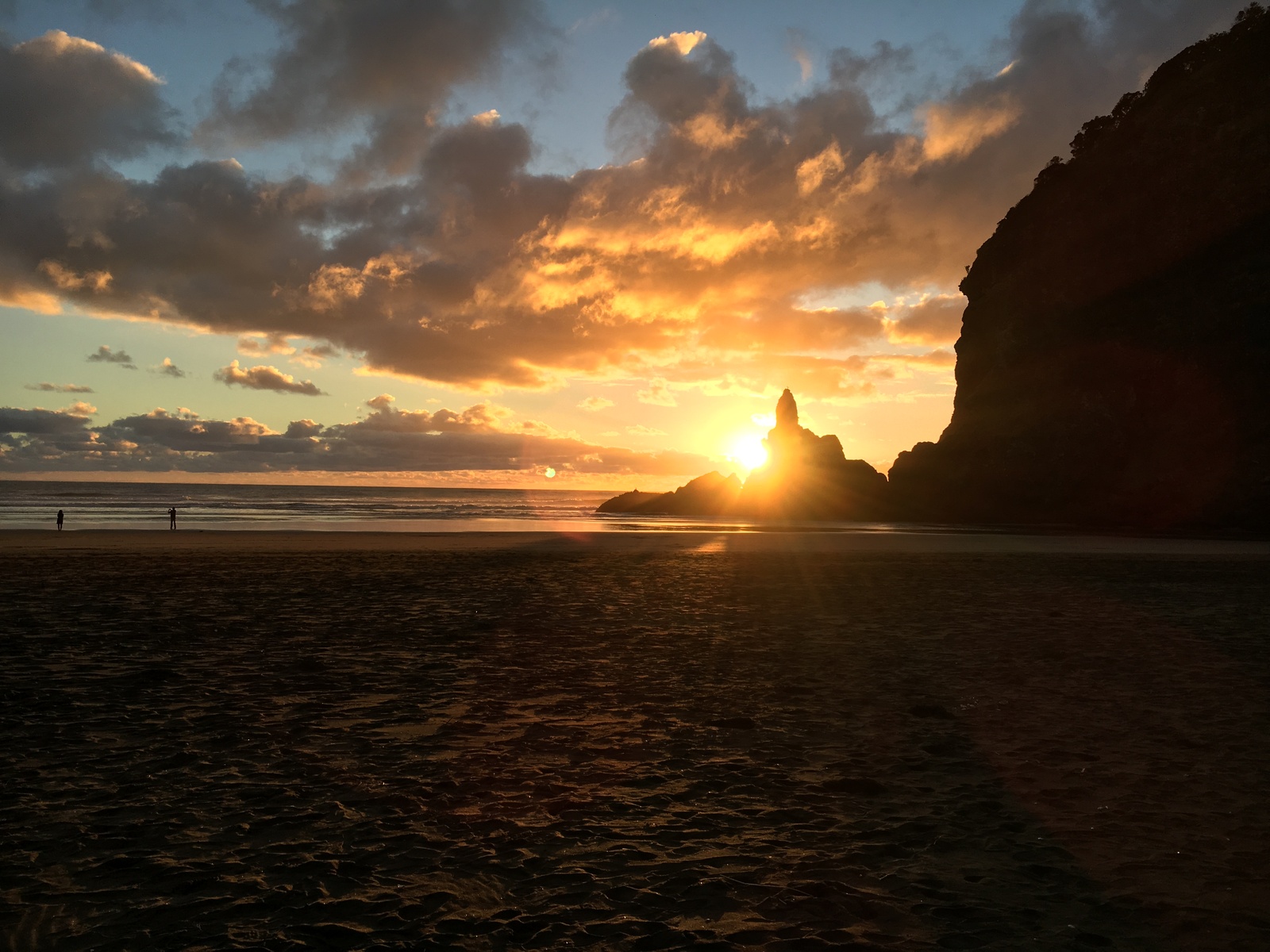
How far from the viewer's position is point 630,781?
6559mm

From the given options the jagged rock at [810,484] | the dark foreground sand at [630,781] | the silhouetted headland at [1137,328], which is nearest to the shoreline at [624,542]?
the silhouetted headland at [1137,328]

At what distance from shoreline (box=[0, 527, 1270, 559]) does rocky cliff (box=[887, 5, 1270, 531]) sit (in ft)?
40.9

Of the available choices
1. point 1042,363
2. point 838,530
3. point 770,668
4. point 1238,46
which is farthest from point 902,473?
point 770,668

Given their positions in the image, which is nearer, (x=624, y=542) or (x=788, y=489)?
(x=624, y=542)

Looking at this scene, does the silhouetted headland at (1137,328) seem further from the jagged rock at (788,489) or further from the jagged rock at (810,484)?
the jagged rock at (788,489)

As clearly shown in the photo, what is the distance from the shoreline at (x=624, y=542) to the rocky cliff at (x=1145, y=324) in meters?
12.5

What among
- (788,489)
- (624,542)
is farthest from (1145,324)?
(624,542)

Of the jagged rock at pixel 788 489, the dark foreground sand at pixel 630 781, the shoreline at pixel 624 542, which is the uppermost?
the jagged rock at pixel 788 489

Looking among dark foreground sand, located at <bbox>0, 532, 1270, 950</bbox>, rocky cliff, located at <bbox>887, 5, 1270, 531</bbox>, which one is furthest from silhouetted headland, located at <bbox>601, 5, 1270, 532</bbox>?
dark foreground sand, located at <bbox>0, 532, 1270, 950</bbox>

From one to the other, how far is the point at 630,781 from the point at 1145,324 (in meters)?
68.2

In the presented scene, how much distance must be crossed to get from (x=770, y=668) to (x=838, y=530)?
1804 inches

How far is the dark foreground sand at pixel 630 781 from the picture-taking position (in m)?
4.34

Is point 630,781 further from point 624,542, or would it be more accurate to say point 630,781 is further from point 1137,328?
point 1137,328

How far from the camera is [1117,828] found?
557cm
